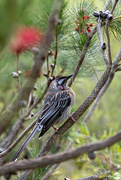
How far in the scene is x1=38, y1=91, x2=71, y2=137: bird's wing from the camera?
2.62m

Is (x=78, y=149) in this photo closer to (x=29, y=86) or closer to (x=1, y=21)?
(x=29, y=86)

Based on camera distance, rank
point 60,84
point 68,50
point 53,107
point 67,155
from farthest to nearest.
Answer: point 60,84
point 53,107
point 68,50
point 67,155

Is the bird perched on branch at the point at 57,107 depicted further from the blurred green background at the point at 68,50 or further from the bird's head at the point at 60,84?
the blurred green background at the point at 68,50

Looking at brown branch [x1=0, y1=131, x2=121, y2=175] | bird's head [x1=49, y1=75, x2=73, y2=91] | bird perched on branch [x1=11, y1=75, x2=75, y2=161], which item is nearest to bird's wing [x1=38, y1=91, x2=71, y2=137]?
bird perched on branch [x1=11, y1=75, x2=75, y2=161]

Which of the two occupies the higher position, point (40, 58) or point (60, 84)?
point (40, 58)

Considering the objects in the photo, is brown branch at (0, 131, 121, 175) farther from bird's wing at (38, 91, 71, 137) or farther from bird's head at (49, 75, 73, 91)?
bird's head at (49, 75, 73, 91)

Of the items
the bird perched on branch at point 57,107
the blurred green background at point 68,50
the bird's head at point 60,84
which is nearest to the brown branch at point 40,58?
the blurred green background at point 68,50

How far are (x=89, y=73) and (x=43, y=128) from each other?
32.5 inches

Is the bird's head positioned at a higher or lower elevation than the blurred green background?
lower

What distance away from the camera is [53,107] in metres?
2.80

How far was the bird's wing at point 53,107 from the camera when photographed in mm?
2623

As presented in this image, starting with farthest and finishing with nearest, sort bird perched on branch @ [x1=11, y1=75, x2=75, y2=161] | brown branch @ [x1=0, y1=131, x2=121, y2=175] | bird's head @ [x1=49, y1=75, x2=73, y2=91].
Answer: bird's head @ [x1=49, y1=75, x2=73, y2=91], bird perched on branch @ [x1=11, y1=75, x2=75, y2=161], brown branch @ [x1=0, y1=131, x2=121, y2=175]

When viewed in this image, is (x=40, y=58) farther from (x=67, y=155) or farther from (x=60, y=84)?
(x=60, y=84)

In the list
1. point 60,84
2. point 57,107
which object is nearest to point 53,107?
point 57,107
